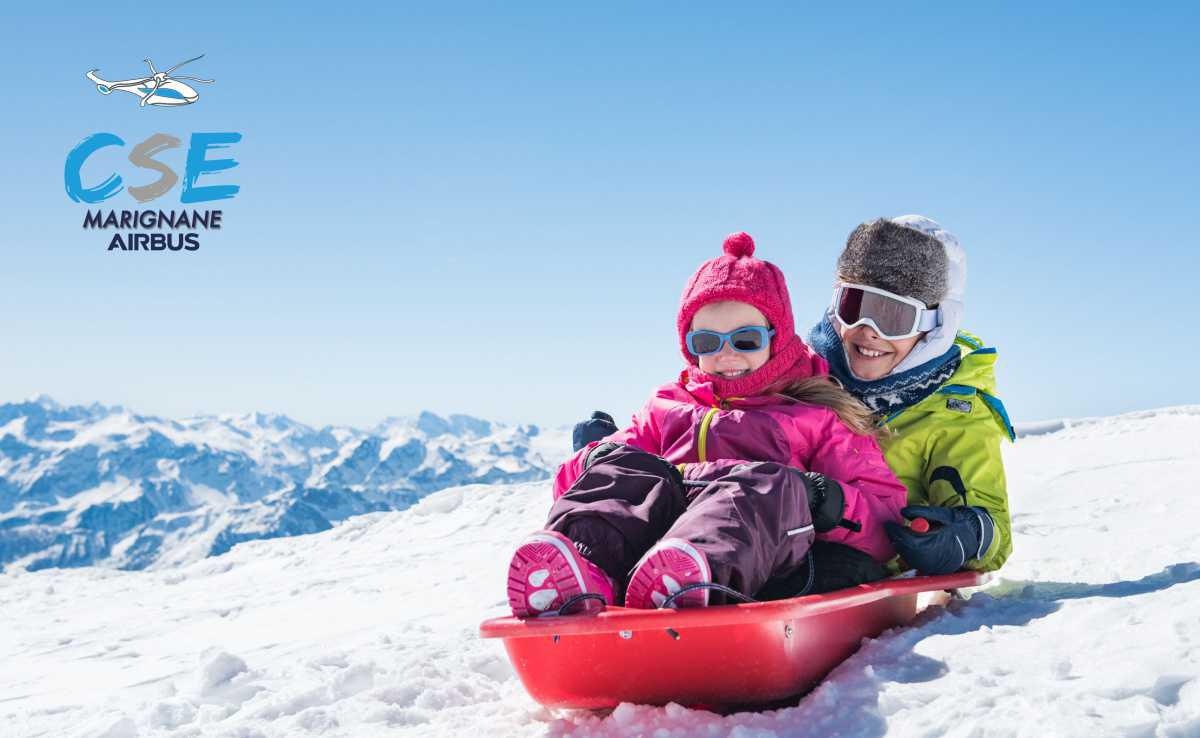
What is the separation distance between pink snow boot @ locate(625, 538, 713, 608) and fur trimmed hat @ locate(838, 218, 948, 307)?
2060 mm

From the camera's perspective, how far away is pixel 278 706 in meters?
3.14

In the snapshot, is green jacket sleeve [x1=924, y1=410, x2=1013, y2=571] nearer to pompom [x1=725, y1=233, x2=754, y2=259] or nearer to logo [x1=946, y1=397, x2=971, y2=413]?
logo [x1=946, y1=397, x2=971, y2=413]

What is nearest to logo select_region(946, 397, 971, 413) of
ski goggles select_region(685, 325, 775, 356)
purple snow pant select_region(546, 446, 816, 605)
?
ski goggles select_region(685, 325, 775, 356)

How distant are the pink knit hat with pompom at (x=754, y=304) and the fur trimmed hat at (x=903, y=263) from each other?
0.68 metres

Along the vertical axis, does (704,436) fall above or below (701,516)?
above

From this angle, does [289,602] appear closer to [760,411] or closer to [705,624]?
[760,411]

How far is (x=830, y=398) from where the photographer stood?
129 inches

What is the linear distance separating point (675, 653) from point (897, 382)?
6.25 feet

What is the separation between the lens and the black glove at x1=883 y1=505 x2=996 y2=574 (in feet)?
10.3

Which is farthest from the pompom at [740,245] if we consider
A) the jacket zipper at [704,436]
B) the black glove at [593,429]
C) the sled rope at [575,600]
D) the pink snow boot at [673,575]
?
the sled rope at [575,600]

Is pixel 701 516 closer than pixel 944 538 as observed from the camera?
Yes

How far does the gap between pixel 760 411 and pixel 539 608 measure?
3.96 ft

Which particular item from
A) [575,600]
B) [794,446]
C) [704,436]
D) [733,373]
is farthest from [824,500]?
[575,600]

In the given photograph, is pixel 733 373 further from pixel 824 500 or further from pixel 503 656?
pixel 503 656
